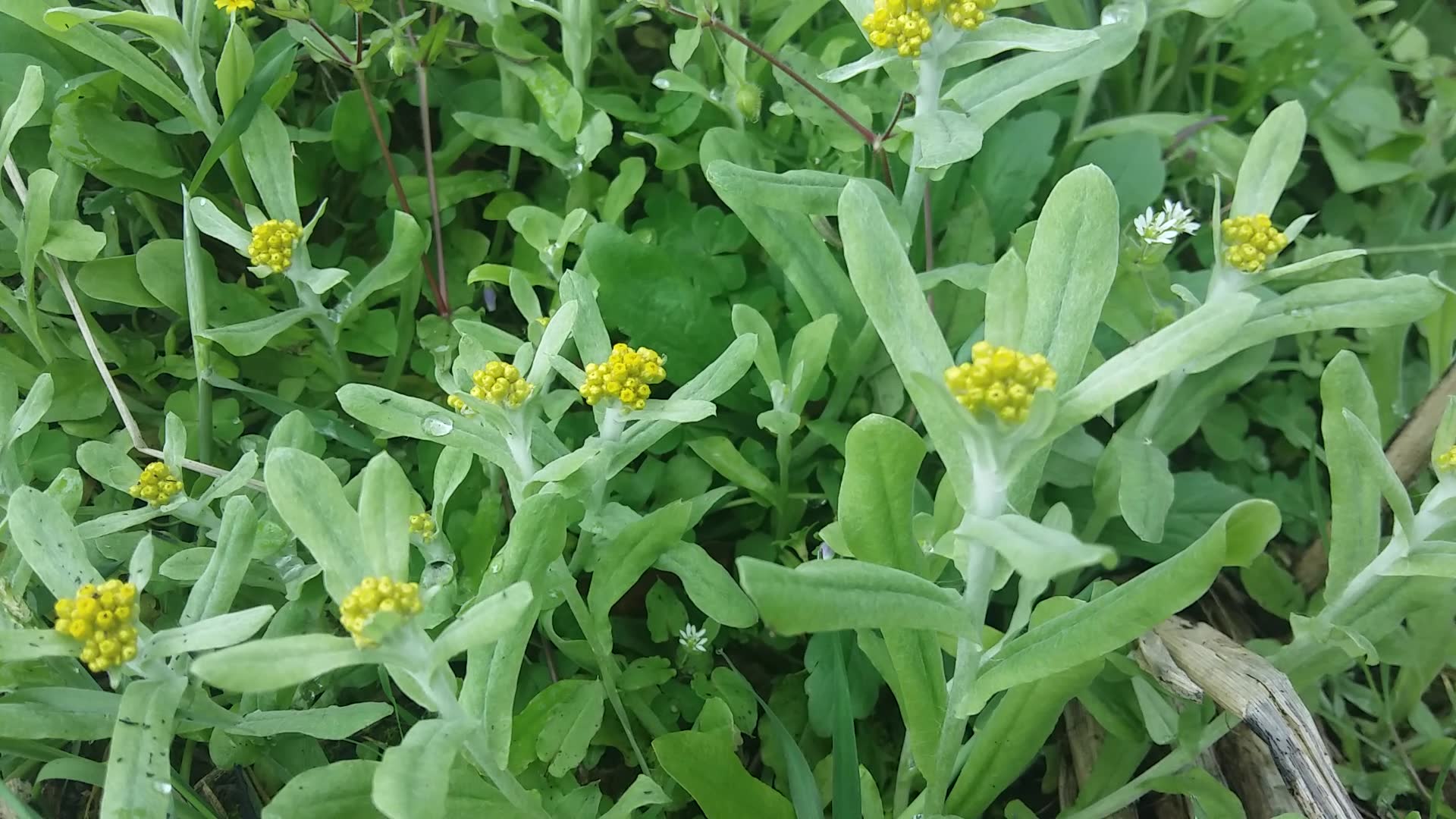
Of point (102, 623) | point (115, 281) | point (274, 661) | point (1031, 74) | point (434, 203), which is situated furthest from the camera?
point (434, 203)

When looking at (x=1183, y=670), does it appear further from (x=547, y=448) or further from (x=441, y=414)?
(x=441, y=414)

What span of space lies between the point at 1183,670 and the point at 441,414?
3.02 ft

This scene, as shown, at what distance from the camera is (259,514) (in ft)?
4.27

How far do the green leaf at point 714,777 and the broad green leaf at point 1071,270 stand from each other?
56 centimetres

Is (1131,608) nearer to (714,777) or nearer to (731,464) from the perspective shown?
(714,777)

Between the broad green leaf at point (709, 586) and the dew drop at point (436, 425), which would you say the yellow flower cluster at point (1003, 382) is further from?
the dew drop at point (436, 425)

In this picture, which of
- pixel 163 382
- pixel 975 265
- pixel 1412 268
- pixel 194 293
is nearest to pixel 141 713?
pixel 194 293

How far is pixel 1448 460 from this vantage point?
1.04m

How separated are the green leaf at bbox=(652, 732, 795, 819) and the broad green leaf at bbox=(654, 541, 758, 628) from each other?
5.4 inches

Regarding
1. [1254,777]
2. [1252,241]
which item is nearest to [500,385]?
[1252,241]

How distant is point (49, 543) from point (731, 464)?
0.78 meters

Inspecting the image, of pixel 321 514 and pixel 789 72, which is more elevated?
pixel 789 72

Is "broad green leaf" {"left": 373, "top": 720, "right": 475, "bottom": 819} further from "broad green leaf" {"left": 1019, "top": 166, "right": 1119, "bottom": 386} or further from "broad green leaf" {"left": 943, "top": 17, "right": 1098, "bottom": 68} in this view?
"broad green leaf" {"left": 943, "top": 17, "right": 1098, "bottom": 68}

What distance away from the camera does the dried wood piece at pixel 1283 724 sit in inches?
39.8
